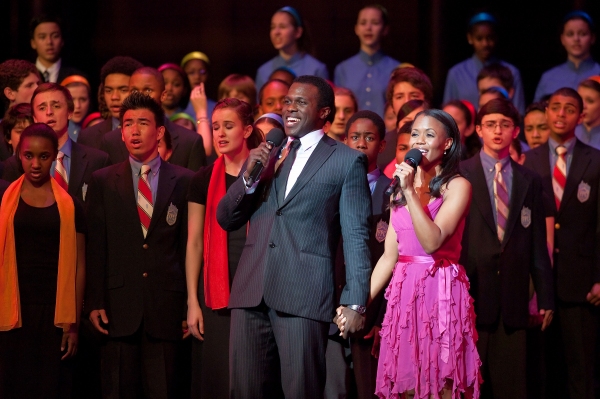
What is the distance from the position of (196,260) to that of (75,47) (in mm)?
4263

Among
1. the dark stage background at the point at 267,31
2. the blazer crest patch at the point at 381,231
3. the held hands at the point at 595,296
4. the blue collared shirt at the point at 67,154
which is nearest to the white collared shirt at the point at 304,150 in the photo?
the blazer crest patch at the point at 381,231

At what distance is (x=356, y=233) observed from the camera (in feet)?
12.9

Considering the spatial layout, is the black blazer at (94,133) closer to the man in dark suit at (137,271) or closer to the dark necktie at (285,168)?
the man in dark suit at (137,271)

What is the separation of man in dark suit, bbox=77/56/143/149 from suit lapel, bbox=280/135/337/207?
2334 millimetres

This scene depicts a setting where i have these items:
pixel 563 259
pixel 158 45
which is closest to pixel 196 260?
pixel 563 259

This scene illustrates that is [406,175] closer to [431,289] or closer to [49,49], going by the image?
[431,289]

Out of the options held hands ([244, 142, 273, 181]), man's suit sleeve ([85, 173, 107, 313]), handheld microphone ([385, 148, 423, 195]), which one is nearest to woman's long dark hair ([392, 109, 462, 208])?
handheld microphone ([385, 148, 423, 195])

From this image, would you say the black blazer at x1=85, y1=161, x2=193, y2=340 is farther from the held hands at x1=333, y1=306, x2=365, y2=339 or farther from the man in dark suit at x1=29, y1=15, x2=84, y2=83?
the man in dark suit at x1=29, y1=15, x2=84, y2=83

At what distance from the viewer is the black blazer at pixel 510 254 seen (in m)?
5.30

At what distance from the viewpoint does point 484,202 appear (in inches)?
212

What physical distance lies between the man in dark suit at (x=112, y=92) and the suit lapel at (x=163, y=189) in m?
0.94

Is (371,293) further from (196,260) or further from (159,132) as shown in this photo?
(159,132)

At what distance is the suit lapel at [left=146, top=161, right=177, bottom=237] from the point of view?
512cm

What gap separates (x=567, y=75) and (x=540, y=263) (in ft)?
8.86
